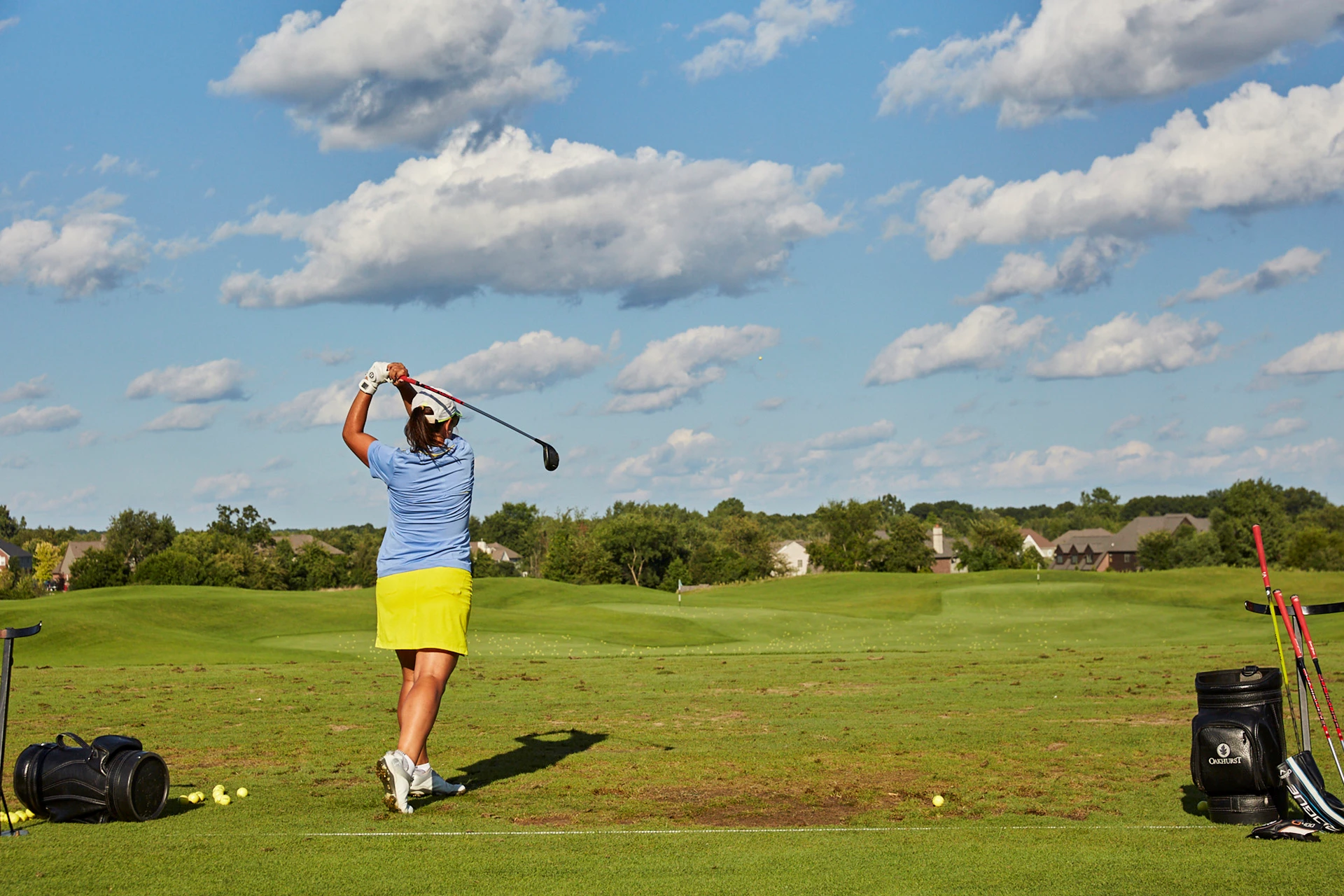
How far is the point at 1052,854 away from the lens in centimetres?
644

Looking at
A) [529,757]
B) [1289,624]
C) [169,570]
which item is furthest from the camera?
[169,570]

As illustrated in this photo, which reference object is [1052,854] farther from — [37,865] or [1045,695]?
[1045,695]

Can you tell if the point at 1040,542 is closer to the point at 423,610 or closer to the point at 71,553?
the point at 71,553

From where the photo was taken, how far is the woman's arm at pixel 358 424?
8703 millimetres

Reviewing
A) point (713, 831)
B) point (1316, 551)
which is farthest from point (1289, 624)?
point (1316, 551)

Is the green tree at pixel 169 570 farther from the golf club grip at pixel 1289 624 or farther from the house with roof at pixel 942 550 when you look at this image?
the house with roof at pixel 942 550

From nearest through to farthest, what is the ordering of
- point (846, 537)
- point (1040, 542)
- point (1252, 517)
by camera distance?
point (1252, 517)
point (846, 537)
point (1040, 542)

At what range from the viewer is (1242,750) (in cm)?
714

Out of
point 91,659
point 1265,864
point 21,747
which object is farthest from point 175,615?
point 1265,864

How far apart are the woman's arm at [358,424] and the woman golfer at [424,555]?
4cm

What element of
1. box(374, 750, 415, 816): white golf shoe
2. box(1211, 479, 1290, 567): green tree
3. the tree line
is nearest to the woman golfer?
box(374, 750, 415, 816): white golf shoe

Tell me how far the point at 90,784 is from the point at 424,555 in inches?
96.0

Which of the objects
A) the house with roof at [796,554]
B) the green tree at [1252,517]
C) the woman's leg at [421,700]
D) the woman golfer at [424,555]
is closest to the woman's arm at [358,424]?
the woman golfer at [424,555]

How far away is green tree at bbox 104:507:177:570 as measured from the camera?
92438mm
